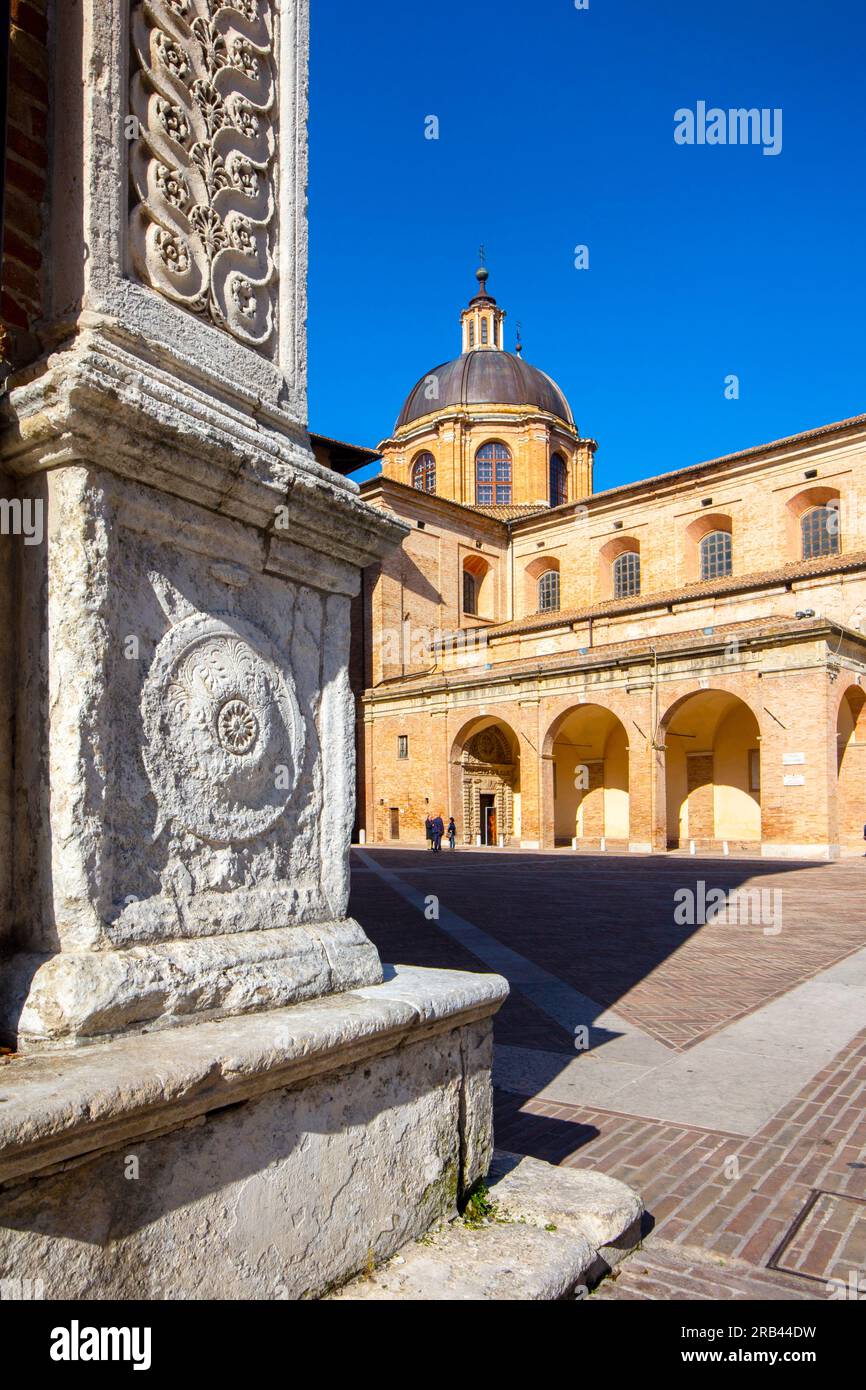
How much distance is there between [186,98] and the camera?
254 centimetres

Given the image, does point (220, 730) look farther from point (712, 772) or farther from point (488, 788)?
point (488, 788)

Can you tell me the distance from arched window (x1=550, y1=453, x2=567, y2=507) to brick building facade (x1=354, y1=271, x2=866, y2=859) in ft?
0.45

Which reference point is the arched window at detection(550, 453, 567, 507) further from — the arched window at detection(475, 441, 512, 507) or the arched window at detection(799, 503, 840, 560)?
the arched window at detection(799, 503, 840, 560)

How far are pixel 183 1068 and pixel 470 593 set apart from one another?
138 ft

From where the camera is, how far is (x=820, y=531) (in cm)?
3406

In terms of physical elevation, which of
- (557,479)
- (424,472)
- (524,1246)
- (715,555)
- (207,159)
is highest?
(424,472)

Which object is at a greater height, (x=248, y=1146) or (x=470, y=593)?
(x=470, y=593)

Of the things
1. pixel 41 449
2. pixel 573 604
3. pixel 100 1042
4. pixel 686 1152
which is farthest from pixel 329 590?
pixel 573 604

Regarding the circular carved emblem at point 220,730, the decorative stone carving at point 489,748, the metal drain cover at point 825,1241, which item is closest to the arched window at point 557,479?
the decorative stone carving at point 489,748

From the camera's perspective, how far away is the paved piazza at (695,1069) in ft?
10.2

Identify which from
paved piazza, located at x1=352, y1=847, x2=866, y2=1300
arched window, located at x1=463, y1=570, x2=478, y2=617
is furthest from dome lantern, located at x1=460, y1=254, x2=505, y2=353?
paved piazza, located at x1=352, y1=847, x2=866, y2=1300

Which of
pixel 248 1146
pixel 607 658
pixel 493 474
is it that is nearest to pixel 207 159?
pixel 248 1146

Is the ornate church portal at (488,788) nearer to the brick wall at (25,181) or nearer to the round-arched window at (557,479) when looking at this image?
Answer: the round-arched window at (557,479)

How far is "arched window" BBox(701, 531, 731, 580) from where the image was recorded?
120ft
